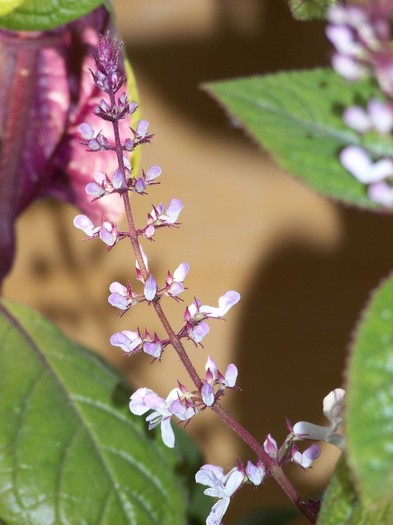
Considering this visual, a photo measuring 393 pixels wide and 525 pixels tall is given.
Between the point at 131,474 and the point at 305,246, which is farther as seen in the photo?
the point at 305,246

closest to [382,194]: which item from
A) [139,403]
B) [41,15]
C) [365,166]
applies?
[365,166]

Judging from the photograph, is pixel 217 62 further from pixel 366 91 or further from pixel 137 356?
pixel 366 91

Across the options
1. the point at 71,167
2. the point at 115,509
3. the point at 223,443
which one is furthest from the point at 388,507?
the point at 223,443

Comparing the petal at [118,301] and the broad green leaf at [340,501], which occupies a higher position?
the petal at [118,301]

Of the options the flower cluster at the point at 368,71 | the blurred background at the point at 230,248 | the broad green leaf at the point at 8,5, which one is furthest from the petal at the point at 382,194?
the blurred background at the point at 230,248

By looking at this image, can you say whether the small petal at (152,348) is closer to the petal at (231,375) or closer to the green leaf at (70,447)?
the petal at (231,375)

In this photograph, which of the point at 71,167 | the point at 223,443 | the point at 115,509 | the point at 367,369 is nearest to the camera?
the point at 367,369

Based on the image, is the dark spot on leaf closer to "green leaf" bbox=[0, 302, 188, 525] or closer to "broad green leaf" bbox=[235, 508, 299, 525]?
"green leaf" bbox=[0, 302, 188, 525]
